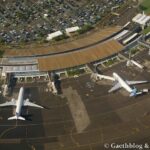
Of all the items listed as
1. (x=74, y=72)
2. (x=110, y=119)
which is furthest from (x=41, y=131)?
(x=74, y=72)

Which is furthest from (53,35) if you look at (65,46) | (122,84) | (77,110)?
(77,110)

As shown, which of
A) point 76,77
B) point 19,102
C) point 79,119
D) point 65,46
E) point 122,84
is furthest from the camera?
point 65,46

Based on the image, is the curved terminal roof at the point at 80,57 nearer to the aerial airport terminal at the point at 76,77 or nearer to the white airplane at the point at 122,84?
the aerial airport terminal at the point at 76,77

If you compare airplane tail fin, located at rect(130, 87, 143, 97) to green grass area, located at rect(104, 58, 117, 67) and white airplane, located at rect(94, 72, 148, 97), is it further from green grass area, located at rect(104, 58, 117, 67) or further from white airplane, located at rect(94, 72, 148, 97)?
green grass area, located at rect(104, 58, 117, 67)

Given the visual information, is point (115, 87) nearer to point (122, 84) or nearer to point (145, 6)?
point (122, 84)

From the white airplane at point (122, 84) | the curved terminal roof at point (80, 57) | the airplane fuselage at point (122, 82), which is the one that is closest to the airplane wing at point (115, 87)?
the white airplane at point (122, 84)

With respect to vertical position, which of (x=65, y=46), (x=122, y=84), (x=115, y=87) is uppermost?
(x=65, y=46)

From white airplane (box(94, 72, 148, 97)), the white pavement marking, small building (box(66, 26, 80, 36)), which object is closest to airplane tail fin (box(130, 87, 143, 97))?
white airplane (box(94, 72, 148, 97))

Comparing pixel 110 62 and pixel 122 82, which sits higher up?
pixel 110 62

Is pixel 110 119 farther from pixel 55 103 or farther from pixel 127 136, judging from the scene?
pixel 55 103

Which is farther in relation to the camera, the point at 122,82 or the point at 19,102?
the point at 122,82
